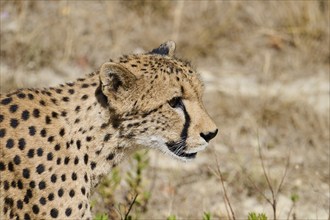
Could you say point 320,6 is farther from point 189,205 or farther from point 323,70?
point 189,205

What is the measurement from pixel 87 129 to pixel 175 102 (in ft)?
1.80

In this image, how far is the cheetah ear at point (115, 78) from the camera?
4832mm

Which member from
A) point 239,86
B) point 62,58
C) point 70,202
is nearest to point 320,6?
point 239,86

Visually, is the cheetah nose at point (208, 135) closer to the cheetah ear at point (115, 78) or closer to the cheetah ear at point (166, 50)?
the cheetah ear at point (115, 78)

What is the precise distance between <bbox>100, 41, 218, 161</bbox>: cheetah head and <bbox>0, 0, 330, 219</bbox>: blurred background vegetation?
6.03ft

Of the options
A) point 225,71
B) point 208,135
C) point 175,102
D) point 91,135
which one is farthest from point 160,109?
point 225,71

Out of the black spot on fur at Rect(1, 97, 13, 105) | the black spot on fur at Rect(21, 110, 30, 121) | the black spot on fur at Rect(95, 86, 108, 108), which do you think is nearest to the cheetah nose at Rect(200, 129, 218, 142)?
the black spot on fur at Rect(95, 86, 108, 108)

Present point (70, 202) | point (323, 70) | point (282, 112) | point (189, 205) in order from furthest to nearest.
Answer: point (323, 70), point (282, 112), point (189, 205), point (70, 202)

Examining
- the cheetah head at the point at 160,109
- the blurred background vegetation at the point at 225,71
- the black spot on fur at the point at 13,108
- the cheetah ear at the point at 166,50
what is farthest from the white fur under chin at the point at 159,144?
the blurred background vegetation at the point at 225,71

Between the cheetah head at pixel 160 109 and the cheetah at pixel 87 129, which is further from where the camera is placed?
the cheetah head at pixel 160 109

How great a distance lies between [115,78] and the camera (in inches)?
A: 193

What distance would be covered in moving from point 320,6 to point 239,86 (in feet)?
4.53

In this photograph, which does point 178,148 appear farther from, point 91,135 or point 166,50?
point 166,50

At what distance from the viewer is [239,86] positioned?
29.0 feet
